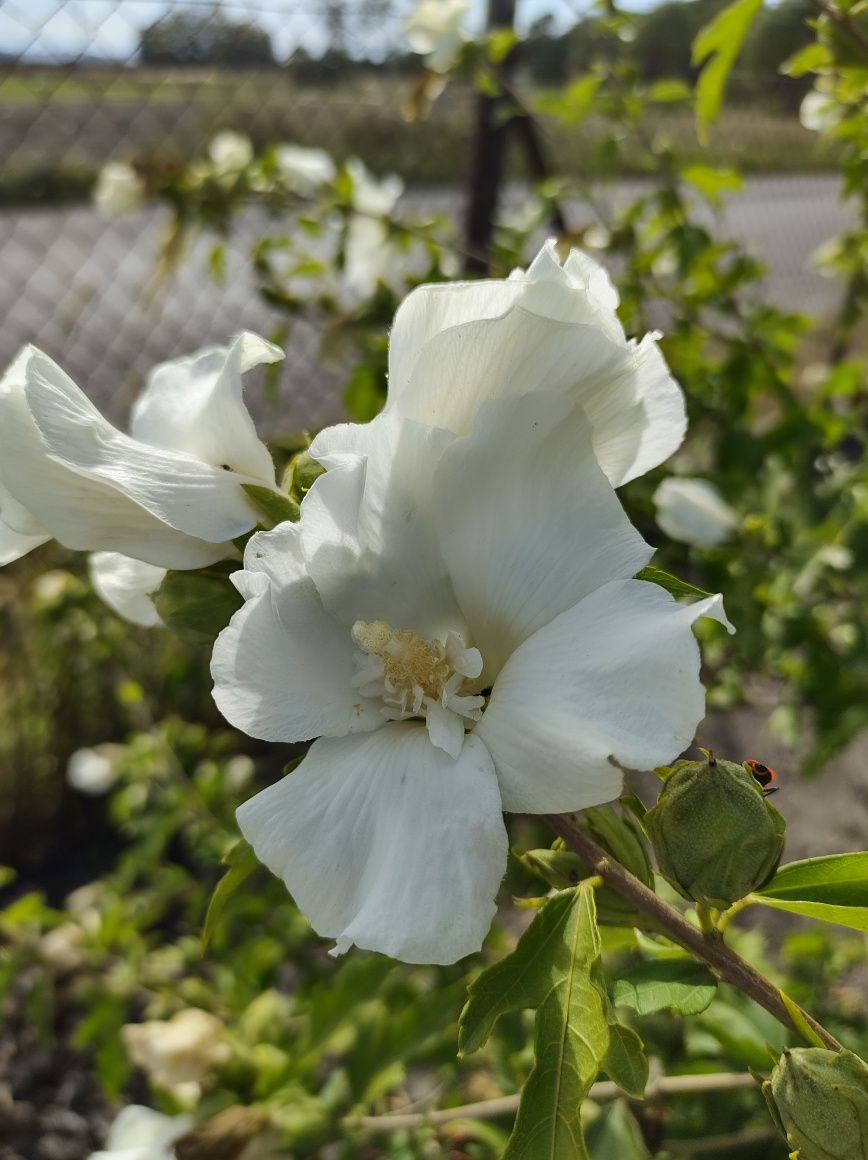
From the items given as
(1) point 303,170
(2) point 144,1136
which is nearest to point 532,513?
(2) point 144,1136

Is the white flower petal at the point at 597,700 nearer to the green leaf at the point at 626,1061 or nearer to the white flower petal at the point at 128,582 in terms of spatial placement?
the green leaf at the point at 626,1061

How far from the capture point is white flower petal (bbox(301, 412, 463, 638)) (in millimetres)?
596

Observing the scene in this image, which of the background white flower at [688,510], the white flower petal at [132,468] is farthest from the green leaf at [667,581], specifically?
the background white flower at [688,510]

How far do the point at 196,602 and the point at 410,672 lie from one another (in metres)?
0.17

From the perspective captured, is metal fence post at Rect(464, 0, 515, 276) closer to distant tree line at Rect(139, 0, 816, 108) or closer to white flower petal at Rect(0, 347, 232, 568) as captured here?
distant tree line at Rect(139, 0, 816, 108)

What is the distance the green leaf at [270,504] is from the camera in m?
0.67

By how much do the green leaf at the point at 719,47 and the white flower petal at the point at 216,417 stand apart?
0.84 meters

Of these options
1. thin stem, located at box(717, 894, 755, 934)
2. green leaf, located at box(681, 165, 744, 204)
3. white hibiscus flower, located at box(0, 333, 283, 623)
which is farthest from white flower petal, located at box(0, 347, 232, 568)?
green leaf, located at box(681, 165, 744, 204)

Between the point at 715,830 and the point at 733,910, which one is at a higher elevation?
the point at 715,830

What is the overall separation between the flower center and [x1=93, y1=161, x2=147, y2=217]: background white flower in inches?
72.0

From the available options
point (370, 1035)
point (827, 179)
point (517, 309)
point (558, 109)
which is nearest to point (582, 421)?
point (517, 309)

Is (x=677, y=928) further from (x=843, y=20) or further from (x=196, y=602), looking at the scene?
(x=843, y=20)

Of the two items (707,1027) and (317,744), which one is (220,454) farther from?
(707,1027)

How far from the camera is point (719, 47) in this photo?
126 centimetres
